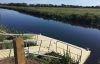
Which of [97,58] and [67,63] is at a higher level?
[67,63]

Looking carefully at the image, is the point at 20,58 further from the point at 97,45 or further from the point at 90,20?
the point at 90,20

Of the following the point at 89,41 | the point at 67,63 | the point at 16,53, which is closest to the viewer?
the point at 16,53

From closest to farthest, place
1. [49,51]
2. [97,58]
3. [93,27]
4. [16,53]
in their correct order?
[16,53], [49,51], [97,58], [93,27]

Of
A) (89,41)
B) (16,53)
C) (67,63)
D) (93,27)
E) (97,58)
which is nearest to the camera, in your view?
(16,53)

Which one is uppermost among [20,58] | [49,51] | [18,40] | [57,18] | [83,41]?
[18,40]

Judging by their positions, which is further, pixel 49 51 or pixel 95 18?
pixel 95 18

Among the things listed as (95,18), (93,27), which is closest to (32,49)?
(93,27)

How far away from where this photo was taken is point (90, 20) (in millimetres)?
55625

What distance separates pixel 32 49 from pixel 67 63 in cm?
723

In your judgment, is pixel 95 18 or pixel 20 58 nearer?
pixel 20 58

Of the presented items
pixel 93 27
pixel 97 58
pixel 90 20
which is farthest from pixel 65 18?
pixel 97 58

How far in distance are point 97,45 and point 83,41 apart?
312 cm

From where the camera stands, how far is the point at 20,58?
13.6 ft

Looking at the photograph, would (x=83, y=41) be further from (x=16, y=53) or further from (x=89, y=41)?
(x=16, y=53)
